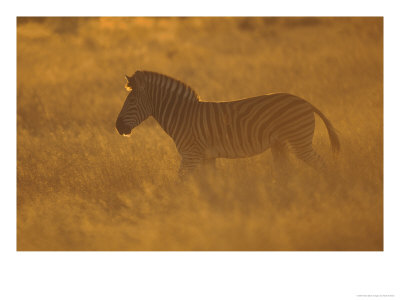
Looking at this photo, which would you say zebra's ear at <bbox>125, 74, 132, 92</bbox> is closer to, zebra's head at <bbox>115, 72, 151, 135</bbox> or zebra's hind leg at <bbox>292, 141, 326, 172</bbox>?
zebra's head at <bbox>115, 72, 151, 135</bbox>

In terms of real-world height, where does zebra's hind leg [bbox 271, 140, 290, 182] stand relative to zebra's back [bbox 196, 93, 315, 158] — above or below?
below

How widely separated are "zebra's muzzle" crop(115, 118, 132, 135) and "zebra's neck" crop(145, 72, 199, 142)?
353mm

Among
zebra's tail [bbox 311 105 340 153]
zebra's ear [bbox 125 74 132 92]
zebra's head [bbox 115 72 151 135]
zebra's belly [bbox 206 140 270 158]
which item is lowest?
zebra's belly [bbox 206 140 270 158]

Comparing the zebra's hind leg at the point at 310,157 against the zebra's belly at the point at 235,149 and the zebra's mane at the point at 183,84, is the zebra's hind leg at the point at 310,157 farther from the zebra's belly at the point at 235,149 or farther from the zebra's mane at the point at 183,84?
the zebra's mane at the point at 183,84

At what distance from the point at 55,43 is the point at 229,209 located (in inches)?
109

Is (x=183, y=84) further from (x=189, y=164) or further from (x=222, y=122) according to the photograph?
(x=189, y=164)

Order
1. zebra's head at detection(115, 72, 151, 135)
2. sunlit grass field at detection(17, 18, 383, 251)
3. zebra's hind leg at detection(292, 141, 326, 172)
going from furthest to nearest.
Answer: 1. zebra's head at detection(115, 72, 151, 135)
2. zebra's hind leg at detection(292, 141, 326, 172)
3. sunlit grass field at detection(17, 18, 383, 251)

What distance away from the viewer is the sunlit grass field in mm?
6410

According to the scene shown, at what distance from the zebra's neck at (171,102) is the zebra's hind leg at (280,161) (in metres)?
1.04

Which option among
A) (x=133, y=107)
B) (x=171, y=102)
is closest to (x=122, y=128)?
(x=133, y=107)

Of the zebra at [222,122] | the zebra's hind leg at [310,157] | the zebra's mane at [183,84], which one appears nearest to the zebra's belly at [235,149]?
the zebra at [222,122]

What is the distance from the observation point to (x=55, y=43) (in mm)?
6766

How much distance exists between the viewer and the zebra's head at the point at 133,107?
6.66 metres

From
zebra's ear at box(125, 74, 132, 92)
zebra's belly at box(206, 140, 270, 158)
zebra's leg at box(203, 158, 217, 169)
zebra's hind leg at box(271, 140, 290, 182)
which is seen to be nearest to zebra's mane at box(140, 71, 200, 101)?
zebra's ear at box(125, 74, 132, 92)
